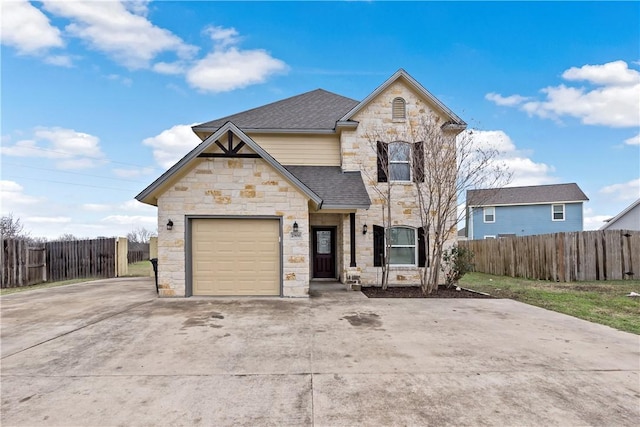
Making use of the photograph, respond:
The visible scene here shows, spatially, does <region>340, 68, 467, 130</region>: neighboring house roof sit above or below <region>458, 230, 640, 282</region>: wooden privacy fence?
above

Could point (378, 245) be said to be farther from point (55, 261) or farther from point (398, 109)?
point (55, 261)

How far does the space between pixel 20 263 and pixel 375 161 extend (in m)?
14.5

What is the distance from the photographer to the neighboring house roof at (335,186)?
11.1m

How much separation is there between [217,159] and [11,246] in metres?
10.2

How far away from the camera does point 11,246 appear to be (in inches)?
532

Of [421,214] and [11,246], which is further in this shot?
[11,246]

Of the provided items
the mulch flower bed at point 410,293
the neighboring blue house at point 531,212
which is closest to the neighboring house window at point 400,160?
the mulch flower bed at point 410,293

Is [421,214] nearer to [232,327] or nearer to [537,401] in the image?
[232,327]

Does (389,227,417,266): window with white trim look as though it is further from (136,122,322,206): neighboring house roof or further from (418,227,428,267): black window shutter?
(136,122,322,206): neighboring house roof

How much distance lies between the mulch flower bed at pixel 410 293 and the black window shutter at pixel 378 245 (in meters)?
0.93

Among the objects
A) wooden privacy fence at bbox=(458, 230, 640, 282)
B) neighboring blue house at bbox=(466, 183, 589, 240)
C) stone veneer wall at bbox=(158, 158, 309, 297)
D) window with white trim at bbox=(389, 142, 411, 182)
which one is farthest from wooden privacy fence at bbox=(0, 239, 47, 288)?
neighboring blue house at bbox=(466, 183, 589, 240)

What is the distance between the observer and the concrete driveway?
348cm

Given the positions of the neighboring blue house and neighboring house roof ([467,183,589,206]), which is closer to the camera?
the neighboring blue house

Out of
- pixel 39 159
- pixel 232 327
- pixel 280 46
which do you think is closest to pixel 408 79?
pixel 280 46
